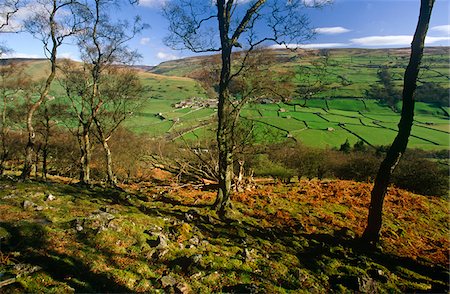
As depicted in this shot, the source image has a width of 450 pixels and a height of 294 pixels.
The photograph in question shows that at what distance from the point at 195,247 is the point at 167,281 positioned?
167 centimetres

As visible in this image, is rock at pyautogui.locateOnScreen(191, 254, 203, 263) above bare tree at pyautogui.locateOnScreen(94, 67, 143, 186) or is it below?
below

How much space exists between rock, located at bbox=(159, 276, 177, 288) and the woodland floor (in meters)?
0.02

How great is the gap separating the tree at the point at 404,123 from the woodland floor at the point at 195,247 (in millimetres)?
864

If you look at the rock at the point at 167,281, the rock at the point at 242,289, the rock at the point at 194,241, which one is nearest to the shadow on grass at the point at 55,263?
the rock at the point at 167,281

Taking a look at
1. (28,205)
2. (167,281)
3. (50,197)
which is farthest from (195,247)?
(50,197)

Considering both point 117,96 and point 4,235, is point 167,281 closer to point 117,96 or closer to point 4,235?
point 4,235

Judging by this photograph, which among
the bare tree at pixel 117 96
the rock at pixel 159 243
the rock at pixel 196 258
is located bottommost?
the rock at pixel 196 258

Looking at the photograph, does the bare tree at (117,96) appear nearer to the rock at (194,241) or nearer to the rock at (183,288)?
the rock at (194,241)

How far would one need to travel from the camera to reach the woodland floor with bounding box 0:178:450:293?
5.39 metres

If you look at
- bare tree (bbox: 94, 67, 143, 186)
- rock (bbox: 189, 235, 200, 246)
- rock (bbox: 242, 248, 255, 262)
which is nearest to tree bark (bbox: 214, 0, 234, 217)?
rock (bbox: 189, 235, 200, 246)

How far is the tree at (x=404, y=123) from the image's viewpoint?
7.89 m

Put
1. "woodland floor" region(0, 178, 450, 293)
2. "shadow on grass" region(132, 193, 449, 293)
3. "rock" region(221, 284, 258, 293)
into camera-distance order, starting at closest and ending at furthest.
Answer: "woodland floor" region(0, 178, 450, 293) < "rock" region(221, 284, 258, 293) < "shadow on grass" region(132, 193, 449, 293)

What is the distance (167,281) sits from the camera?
5.45m

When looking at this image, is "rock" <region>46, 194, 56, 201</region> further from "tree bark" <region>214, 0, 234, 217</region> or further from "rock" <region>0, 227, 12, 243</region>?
"tree bark" <region>214, 0, 234, 217</region>
